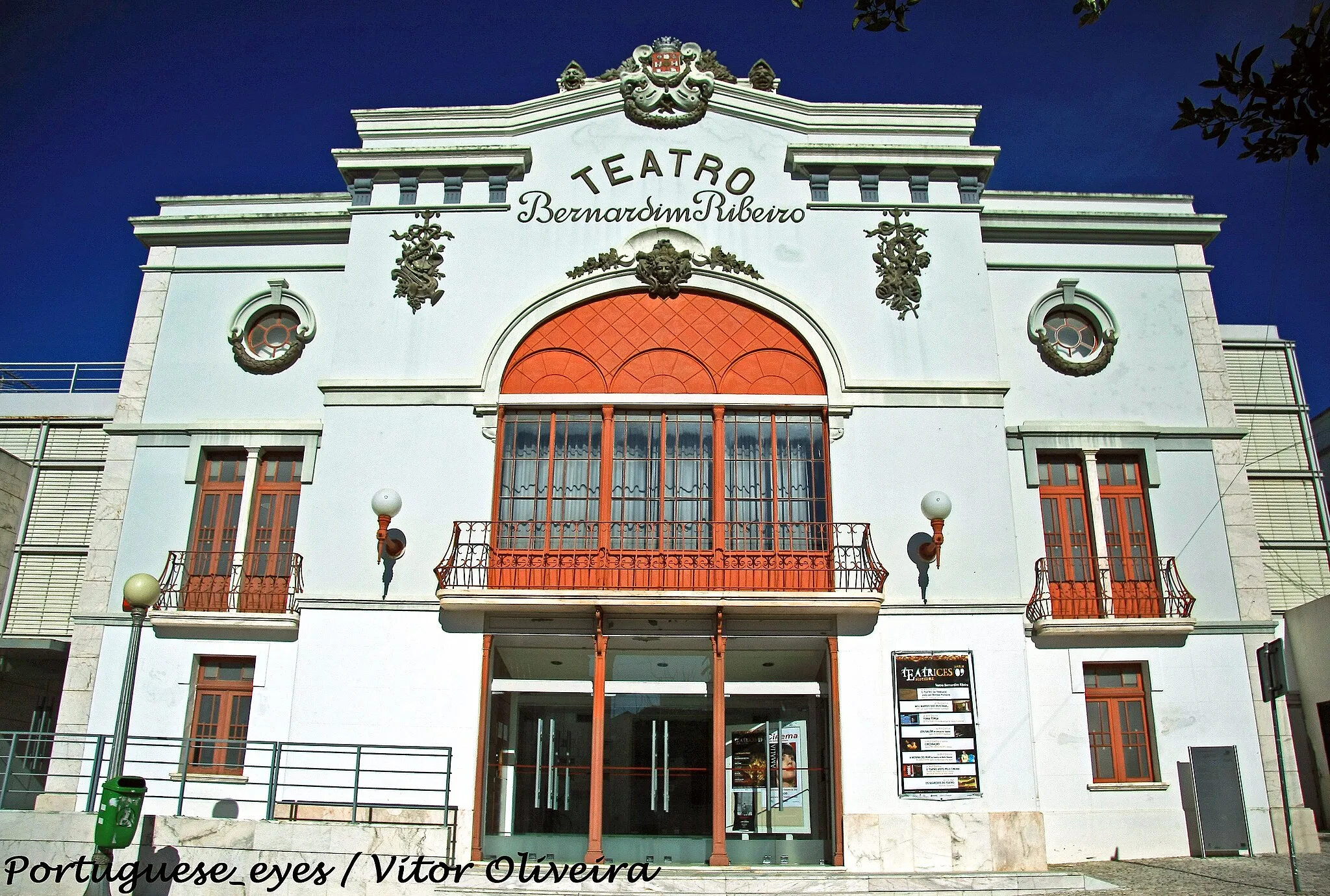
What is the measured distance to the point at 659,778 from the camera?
15625 mm

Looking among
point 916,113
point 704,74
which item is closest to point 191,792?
point 704,74

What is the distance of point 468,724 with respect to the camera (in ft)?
50.9

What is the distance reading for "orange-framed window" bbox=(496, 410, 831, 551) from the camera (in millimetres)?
16484

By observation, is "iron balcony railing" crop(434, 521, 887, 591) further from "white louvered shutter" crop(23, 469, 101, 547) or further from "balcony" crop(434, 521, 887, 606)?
"white louvered shutter" crop(23, 469, 101, 547)

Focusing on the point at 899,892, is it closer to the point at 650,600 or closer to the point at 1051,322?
the point at 650,600

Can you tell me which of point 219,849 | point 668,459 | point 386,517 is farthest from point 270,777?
point 668,459

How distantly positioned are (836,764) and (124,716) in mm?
9478

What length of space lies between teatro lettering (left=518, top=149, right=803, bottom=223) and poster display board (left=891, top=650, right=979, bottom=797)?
7.76 m

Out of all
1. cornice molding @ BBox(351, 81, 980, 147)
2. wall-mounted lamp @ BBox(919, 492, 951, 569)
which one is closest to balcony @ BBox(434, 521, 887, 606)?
wall-mounted lamp @ BBox(919, 492, 951, 569)

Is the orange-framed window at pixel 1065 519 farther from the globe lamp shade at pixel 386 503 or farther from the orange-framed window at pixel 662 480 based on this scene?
the globe lamp shade at pixel 386 503

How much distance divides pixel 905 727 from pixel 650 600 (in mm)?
4164

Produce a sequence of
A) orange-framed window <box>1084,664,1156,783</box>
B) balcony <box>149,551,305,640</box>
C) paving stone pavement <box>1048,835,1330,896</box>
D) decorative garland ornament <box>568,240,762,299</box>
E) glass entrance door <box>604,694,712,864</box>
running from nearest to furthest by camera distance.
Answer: paving stone pavement <box>1048,835,1330,896</box>, glass entrance door <box>604,694,712,864</box>, orange-framed window <box>1084,664,1156,783</box>, balcony <box>149,551,305,640</box>, decorative garland ornament <box>568,240,762,299</box>

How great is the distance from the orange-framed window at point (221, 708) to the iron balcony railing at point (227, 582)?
0.88 metres

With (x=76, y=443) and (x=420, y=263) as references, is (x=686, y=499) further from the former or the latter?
(x=76, y=443)
